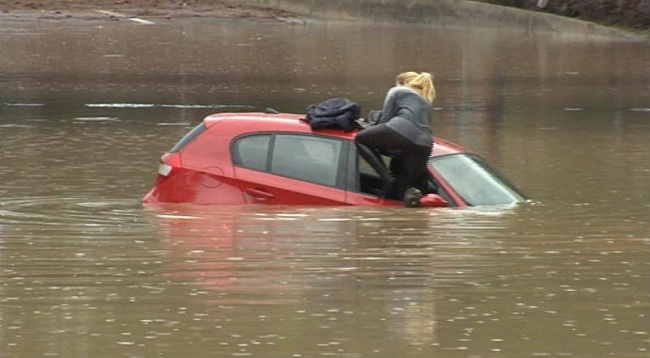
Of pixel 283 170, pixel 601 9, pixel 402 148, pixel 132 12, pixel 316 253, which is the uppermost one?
pixel 402 148

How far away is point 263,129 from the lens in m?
13.7

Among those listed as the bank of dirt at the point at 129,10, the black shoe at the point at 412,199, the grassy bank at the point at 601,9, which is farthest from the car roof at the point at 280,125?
the bank of dirt at the point at 129,10

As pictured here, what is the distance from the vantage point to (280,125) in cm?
1367

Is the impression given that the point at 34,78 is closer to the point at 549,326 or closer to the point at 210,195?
the point at 210,195

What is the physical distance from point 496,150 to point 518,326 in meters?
10.7

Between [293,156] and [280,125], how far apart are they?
277 mm

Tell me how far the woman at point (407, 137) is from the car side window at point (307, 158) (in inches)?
9.7

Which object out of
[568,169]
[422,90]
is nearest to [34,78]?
[568,169]

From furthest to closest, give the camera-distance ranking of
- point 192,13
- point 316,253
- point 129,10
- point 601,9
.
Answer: point 129,10 < point 192,13 < point 601,9 < point 316,253

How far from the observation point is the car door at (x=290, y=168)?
44.1ft

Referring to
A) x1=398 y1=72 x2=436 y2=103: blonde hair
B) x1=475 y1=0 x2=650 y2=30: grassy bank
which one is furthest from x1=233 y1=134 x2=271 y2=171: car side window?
x1=475 y1=0 x2=650 y2=30: grassy bank

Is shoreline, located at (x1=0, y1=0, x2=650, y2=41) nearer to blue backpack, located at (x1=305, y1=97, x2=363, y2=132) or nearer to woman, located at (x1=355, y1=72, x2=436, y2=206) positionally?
woman, located at (x1=355, y1=72, x2=436, y2=206)

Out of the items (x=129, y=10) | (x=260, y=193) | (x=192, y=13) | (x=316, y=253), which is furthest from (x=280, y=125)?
(x=129, y=10)

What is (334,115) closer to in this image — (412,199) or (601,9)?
(412,199)
